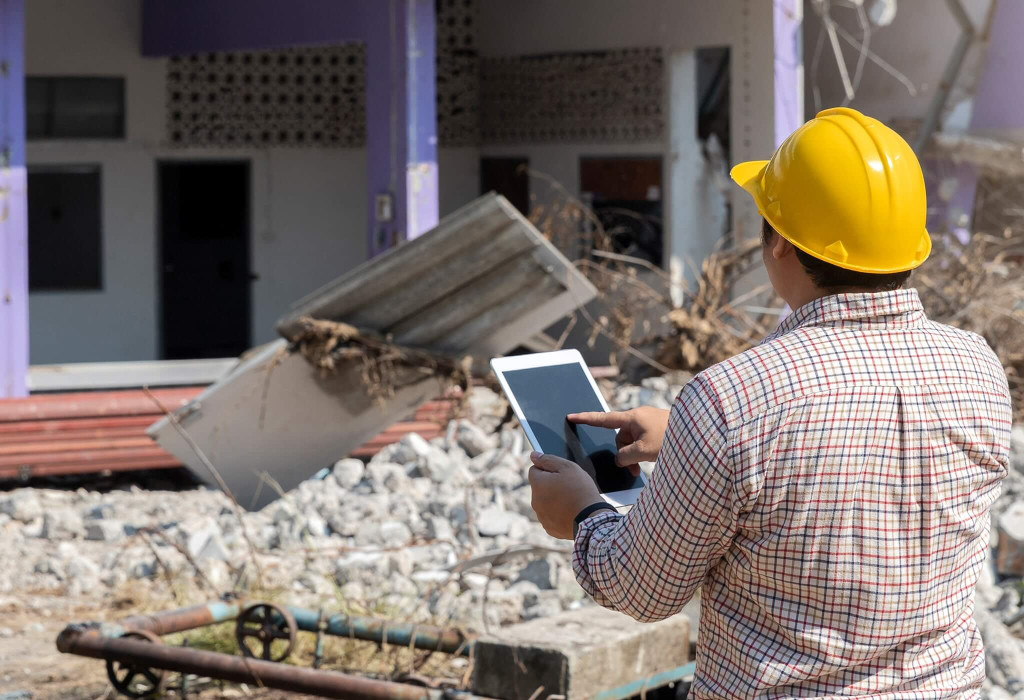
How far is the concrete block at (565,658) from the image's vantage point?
12.4ft

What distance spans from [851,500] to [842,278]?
0.99 ft

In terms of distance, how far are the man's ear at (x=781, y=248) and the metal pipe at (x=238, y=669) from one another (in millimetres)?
2128

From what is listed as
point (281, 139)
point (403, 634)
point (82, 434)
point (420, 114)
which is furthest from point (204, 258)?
point (403, 634)

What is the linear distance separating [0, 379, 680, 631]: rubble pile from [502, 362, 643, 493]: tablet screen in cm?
245

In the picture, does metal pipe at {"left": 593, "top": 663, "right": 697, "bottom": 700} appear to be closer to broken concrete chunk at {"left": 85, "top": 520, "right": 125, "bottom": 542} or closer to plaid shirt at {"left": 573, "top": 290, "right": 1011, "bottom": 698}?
plaid shirt at {"left": 573, "top": 290, "right": 1011, "bottom": 698}

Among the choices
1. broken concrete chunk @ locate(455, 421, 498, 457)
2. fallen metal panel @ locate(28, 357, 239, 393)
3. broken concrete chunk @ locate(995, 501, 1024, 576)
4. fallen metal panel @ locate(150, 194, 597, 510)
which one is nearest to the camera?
broken concrete chunk @ locate(995, 501, 1024, 576)

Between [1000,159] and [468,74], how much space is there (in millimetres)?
4865

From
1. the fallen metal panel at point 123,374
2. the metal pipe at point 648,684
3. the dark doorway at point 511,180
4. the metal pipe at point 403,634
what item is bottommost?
the metal pipe at point 648,684

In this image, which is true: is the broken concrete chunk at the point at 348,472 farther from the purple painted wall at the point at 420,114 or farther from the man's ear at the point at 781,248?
the man's ear at the point at 781,248

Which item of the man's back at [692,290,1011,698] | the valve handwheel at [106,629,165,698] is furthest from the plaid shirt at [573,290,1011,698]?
the valve handwheel at [106,629,165,698]

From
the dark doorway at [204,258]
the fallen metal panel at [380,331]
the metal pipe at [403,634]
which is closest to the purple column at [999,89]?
the fallen metal panel at [380,331]

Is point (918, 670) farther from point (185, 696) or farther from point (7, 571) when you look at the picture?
point (7, 571)

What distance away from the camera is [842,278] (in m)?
1.75

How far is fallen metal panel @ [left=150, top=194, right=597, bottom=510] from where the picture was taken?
20.8ft
